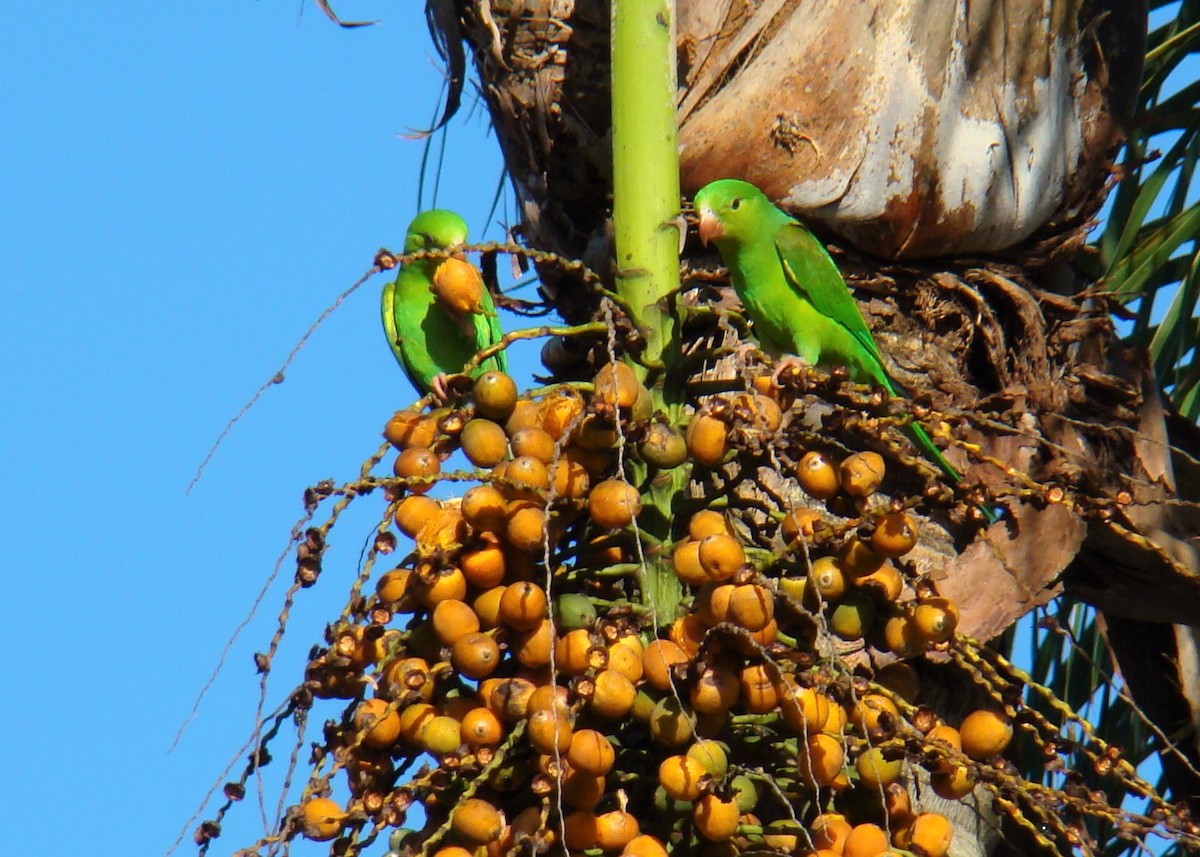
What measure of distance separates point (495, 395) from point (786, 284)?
1234 millimetres

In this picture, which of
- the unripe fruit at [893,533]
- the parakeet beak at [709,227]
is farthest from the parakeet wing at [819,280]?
the unripe fruit at [893,533]

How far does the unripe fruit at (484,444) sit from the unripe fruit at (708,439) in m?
0.23

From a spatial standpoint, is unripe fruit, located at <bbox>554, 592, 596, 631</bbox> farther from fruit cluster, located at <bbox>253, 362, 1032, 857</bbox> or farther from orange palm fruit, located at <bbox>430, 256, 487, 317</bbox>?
orange palm fruit, located at <bbox>430, 256, 487, 317</bbox>

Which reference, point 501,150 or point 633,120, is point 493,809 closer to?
point 633,120

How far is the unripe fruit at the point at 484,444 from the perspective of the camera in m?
1.81

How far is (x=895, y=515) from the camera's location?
170 centimetres

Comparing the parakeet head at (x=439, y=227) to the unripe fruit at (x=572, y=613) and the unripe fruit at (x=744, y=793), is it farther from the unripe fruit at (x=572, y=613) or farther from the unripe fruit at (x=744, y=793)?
the unripe fruit at (x=744, y=793)

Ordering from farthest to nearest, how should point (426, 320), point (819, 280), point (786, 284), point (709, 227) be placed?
point (426, 320) < point (786, 284) < point (819, 280) < point (709, 227)

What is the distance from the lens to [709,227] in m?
2.62

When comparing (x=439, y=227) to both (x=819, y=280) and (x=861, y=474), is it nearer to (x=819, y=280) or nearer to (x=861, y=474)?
(x=819, y=280)

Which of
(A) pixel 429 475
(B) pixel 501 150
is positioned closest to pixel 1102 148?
(B) pixel 501 150

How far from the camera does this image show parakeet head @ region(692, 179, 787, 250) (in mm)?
2598

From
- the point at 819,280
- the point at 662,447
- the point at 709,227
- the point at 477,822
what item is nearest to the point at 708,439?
the point at 662,447

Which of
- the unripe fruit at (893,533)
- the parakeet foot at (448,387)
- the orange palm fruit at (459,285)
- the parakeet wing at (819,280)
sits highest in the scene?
the parakeet wing at (819,280)
